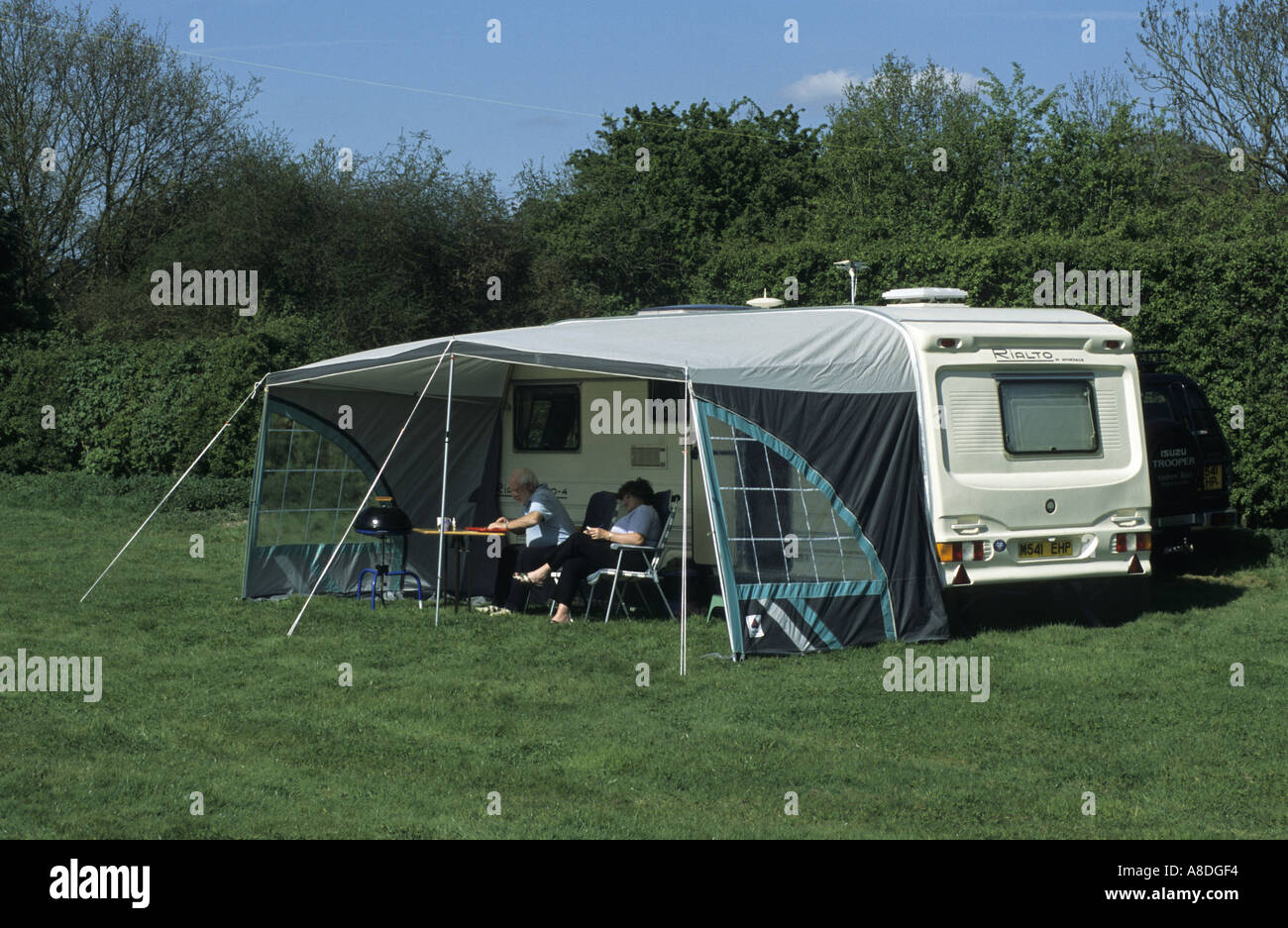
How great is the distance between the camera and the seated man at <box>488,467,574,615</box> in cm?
1088

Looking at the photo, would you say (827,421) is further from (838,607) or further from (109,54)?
(109,54)

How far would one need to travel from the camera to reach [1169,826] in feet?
17.5

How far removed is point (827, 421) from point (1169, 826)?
444 cm

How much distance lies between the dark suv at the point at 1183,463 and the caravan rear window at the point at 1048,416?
1.70 m

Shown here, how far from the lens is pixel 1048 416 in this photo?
10.0 m

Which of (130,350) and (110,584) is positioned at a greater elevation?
(130,350)

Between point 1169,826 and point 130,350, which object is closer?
point 1169,826

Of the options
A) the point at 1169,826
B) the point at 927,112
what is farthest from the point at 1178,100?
the point at 1169,826

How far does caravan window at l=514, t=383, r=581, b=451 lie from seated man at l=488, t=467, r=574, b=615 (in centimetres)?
99

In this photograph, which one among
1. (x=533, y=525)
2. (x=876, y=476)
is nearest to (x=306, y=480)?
(x=533, y=525)

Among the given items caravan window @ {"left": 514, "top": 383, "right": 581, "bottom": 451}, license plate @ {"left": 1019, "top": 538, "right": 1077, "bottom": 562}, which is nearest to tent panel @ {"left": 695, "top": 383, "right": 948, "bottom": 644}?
license plate @ {"left": 1019, "top": 538, "right": 1077, "bottom": 562}

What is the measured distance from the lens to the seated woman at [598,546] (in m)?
10.3

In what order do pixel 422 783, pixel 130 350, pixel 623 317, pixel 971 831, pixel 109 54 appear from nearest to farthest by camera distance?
pixel 971 831 < pixel 422 783 < pixel 623 317 < pixel 130 350 < pixel 109 54

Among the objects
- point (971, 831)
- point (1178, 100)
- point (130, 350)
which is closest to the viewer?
point (971, 831)
